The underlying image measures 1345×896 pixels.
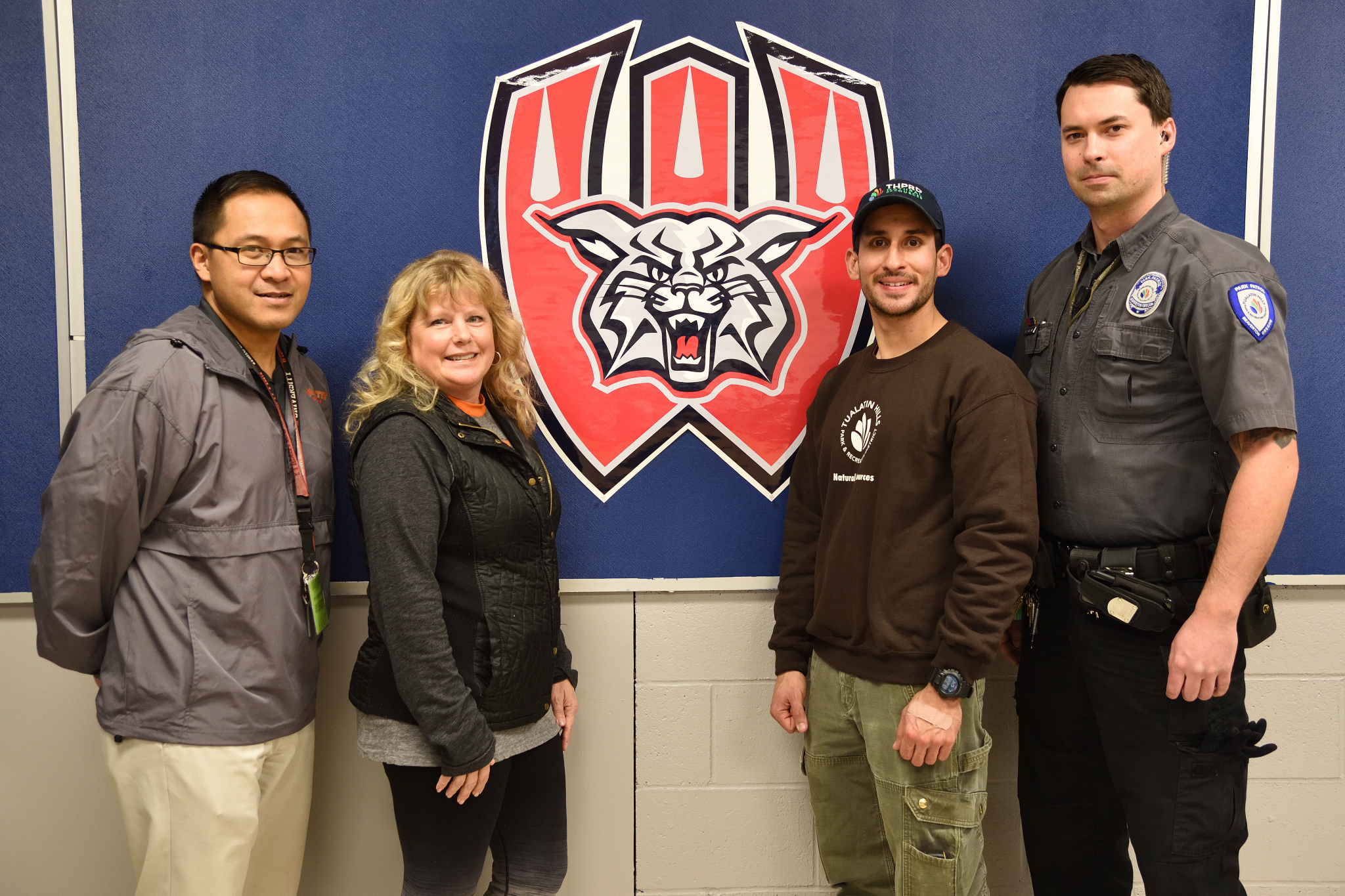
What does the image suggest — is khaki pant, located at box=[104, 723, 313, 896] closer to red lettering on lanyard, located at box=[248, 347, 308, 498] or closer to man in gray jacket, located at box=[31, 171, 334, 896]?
man in gray jacket, located at box=[31, 171, 334, 896]

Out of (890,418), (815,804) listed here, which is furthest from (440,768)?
(890,418)

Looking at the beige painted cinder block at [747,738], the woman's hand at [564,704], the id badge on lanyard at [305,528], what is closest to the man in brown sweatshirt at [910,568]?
the beige painted cinder block at [747,738]

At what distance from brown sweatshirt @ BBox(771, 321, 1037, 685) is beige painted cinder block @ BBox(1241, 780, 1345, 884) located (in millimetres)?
1236

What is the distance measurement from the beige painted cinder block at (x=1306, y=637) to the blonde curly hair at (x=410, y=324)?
2.01 metres

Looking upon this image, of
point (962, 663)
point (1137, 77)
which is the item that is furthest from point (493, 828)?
point (1137, 77)

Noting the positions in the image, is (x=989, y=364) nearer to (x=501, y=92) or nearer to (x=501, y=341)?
(x=501, y=341)

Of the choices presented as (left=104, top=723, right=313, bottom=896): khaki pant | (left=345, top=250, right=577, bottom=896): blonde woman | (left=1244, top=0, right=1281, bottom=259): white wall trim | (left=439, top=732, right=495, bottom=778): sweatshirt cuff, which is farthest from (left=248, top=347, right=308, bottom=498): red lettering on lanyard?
(left=1244, top=0, right=1281, bottom=259): white wall trim

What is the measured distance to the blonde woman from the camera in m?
1.30

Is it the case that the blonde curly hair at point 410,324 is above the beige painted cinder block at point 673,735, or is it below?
above

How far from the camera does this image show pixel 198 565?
4.62ft

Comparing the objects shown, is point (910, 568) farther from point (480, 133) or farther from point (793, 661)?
point (480, 133)

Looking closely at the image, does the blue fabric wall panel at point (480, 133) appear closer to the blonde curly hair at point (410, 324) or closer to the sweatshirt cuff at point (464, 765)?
the blonde curly hair at point (410, 324)

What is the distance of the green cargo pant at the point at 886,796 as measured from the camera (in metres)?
1.45

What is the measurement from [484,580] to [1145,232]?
145 centimetres
